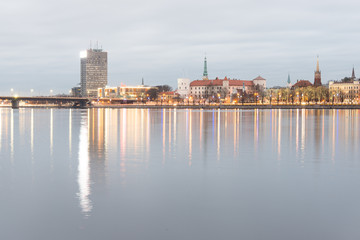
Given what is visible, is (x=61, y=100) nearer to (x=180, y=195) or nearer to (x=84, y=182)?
(x=84, y=182)

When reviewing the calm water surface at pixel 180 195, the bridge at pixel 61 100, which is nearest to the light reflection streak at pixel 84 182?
the calm water surface at pixel 180 195

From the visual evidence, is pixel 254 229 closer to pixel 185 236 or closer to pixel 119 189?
pixel 185 236

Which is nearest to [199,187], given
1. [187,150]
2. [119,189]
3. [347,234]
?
[119,189]

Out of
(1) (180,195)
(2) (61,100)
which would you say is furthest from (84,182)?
(2) (61,100)

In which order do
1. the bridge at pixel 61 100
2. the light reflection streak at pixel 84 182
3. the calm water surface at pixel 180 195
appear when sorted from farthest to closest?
the bridge at pixel 61 100 < the light reflection streak at pixel 84 182 < the calm water surface at pixel 180 195

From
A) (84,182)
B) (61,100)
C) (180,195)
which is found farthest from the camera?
(61,100)

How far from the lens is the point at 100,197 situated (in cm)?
1231

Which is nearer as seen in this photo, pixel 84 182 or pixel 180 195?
pixel 180 195

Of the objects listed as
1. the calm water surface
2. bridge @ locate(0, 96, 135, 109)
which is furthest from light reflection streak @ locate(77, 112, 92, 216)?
bridge @ locate(0, 96, 135, 109)

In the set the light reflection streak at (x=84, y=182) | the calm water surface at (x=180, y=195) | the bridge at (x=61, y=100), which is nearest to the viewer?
the calm water surface at (x=180, y=195)

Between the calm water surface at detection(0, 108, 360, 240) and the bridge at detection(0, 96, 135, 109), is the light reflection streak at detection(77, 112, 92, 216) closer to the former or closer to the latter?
the calm water surface at detection(0, 108, 360, 240)

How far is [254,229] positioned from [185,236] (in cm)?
158

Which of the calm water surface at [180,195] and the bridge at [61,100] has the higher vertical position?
the bridge at [61,100]

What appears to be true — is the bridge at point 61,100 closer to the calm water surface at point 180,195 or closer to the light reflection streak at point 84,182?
the light reflection streak at point 84,182
